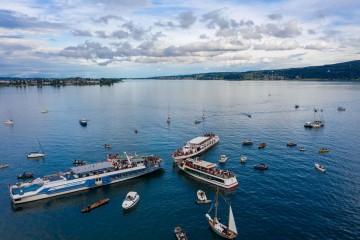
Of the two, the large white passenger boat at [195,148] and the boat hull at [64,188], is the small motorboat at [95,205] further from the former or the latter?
the large white passenger boat at [195,148]

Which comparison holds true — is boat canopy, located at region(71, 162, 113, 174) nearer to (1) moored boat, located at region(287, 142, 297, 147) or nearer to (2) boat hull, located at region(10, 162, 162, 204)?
(2) boat hull, located at region(10, 162, 162, 204)

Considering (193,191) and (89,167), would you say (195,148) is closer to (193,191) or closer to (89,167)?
(193,191)

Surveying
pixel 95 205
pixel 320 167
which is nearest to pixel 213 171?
pixel 95 205

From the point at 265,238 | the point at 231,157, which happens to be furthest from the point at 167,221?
the point at 231,157

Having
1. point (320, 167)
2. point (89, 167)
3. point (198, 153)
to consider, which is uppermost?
point (89, 167)

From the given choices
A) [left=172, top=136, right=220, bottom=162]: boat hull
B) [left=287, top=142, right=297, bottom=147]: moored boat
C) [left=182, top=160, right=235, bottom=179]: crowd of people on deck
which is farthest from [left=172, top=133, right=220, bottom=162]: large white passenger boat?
[left=287, top=142, right=297, bottom=147]: moored boat
